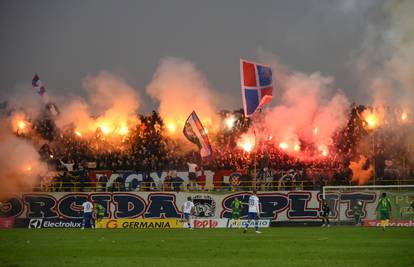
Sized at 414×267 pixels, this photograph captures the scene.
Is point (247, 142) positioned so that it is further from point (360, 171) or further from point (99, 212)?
point (99, 212)

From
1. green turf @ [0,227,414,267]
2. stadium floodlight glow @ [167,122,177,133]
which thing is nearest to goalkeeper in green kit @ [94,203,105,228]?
stadium floodlight glow @ [167,122,177,133]

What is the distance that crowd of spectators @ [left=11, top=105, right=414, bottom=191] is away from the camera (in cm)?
5019

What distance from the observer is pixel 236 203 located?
4372 centimetres

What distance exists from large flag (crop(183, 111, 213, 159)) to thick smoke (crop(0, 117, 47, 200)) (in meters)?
12.5

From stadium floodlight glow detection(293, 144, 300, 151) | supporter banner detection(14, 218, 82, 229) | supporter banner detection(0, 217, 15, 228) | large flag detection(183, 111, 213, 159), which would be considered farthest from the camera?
stadium floodlight glow detection(293, 144, 300, 151)

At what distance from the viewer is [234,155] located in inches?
2132

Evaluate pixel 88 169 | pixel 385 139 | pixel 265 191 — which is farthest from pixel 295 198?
pixel 88 169

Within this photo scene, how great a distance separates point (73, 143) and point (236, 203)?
19210mm

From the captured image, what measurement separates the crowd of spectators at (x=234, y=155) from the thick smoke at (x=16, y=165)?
2331 millimetres

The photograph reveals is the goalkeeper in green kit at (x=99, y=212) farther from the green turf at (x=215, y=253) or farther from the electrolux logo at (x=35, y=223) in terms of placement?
the green turf at (x=215, y=253)

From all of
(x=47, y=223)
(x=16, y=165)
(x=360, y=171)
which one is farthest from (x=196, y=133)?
(x=16, y=165)

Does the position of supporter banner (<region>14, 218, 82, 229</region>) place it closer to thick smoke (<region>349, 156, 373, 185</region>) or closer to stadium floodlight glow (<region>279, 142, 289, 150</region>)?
stadium floodlight glow (<region>279, 142, 289, 150</region>)

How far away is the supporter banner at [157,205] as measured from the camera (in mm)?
47562

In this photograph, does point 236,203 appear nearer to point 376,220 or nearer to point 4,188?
point 376,220
